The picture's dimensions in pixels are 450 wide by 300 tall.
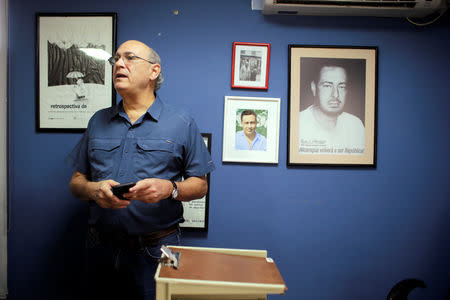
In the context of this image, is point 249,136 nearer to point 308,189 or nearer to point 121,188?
point 308,189

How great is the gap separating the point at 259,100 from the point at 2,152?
1.72 metres

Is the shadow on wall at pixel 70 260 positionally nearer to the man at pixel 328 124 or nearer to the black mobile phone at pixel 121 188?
the black mobile phone at pixel 121 188

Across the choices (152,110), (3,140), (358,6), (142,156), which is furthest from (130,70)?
(358,6)

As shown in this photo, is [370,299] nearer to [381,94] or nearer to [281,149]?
[281,149]

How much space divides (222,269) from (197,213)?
85 centimetres

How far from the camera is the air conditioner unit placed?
4.97ft

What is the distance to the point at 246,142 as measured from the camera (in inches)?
64.5

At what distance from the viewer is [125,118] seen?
4.09ft

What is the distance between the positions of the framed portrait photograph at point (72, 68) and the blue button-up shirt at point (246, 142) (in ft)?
2.87

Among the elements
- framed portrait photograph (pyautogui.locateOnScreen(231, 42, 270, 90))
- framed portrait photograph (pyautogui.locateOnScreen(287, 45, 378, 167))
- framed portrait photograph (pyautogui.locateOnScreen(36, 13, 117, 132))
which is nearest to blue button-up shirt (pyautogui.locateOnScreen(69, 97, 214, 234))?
framed portrait photograph (pyautogui.locateOnScreen(36, 13, 117, 132))

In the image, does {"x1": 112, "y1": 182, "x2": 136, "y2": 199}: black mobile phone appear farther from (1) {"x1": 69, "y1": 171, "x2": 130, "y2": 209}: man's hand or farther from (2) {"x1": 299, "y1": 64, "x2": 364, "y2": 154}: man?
(2) {"x1": 299, "y1": 64, "x2": 364, "y2": 154}: man

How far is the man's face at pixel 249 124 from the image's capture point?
5.37ft

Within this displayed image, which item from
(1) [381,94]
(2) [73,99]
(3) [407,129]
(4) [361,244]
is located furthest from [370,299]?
(2) [73,99]

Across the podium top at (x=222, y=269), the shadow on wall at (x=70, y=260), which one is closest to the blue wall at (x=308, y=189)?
the shadow on wall at (x=70, y=260)
